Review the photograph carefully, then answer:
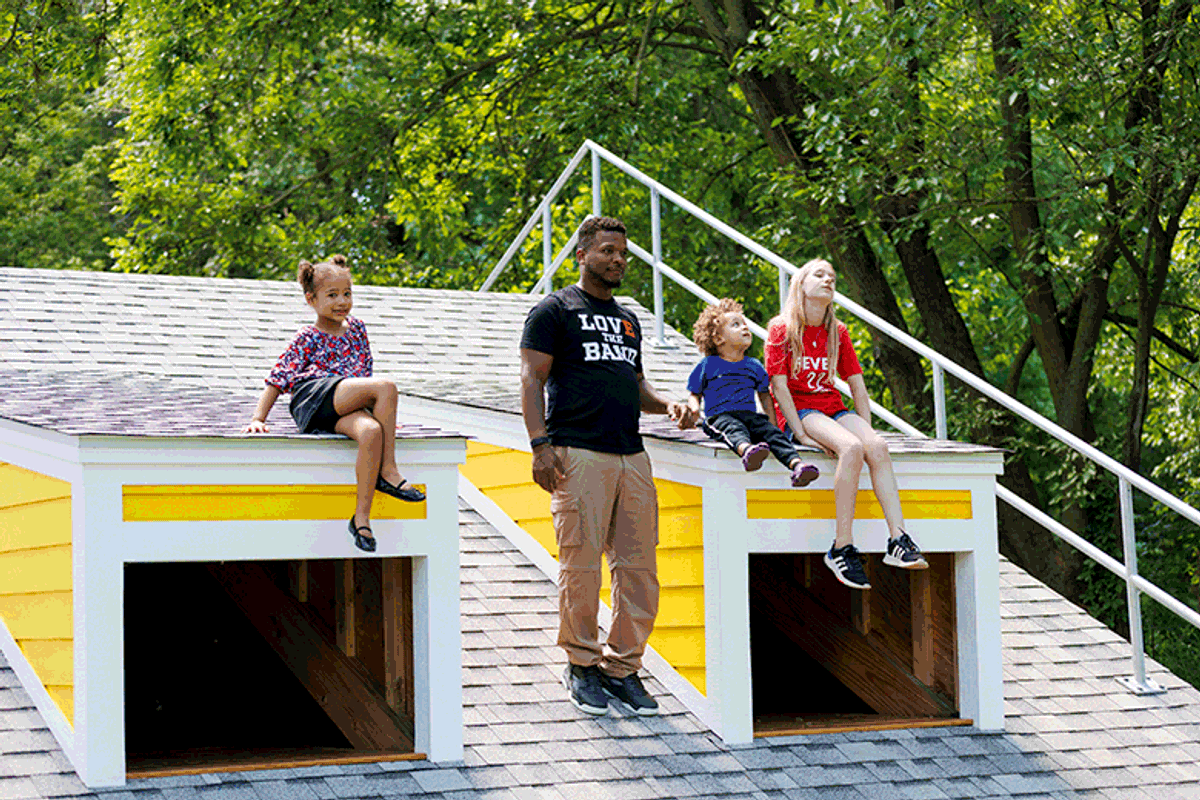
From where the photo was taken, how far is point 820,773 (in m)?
6.04

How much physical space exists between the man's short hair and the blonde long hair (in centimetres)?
95

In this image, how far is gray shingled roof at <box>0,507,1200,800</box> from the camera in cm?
539

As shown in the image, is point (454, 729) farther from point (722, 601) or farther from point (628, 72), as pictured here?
point (628, 72)

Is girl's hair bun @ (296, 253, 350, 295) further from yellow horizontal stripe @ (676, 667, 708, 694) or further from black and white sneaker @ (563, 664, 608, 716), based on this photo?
yellow horizontal stripe @ (676, 667, 708, 694)

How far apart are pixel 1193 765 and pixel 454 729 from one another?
3.36m

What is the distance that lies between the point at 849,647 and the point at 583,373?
6.96ft

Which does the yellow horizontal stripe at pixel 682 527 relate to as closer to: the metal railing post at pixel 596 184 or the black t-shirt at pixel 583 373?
the black t-shirt at pixel 583 373

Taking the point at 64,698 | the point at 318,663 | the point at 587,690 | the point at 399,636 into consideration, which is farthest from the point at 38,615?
the point at 587,690

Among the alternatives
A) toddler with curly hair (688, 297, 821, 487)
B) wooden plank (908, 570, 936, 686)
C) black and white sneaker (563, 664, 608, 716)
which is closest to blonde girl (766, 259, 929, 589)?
toddler with curly hair (688, 297, 821, 487)

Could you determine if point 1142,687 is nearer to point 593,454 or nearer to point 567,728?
point 567,728

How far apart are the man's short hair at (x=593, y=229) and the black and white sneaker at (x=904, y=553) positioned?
5.75ft

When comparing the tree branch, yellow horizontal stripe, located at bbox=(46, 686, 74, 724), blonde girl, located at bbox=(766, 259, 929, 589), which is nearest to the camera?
yellow horizontal stripe, located at bbox=(46, 686, 74, 724)

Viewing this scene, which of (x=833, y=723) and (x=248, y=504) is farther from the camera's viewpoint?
(x=833, y=723)

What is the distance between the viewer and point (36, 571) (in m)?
5.80
